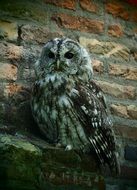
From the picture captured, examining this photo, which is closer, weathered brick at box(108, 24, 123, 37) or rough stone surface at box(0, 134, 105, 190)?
rough stone surface at box(0, 134, 105, 190)

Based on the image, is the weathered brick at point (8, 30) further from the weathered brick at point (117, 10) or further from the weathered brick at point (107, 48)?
the weathered brick at point (117, 10)

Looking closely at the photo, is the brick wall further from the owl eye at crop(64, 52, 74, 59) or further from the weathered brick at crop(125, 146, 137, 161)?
the owl eye at crop(64, 52, 74, 59)

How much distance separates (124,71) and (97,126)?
1.91 feet

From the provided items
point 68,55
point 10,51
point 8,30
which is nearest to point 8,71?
point 10,51

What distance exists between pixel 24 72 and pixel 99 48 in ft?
1.84

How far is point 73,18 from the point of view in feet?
11.4

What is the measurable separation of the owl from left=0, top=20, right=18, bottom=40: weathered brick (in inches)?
8.3

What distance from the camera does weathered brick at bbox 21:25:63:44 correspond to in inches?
130

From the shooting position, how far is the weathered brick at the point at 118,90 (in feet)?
11.4

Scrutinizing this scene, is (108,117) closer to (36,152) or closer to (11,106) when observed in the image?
(11,106)

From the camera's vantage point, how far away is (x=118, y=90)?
3502 millimetres

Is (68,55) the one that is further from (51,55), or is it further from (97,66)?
(97,66)

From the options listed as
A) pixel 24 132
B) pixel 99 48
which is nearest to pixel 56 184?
pixel 24 132

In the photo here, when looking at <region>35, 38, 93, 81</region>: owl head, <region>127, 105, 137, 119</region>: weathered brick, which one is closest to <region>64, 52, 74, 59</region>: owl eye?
<region>35, 38, 93, 81</region>: owl head
